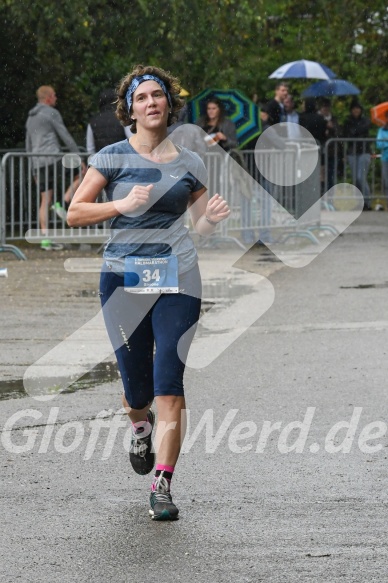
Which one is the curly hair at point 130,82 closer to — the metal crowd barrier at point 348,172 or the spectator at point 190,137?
the spectator at point 190,137

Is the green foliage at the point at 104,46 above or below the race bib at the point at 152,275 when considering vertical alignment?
above

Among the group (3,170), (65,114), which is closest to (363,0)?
(65,114)

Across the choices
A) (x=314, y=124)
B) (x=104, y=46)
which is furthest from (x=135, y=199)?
(x=104, y=46)

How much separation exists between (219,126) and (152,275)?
484 inches

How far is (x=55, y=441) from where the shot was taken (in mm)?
7270

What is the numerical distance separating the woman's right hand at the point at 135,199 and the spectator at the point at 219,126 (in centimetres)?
1215

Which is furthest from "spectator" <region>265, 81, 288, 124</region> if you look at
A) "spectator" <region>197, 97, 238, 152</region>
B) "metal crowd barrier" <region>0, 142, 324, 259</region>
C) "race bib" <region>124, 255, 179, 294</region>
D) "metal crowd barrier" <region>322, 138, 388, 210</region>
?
"race bib" <region>124, 255, 179, 294</region>

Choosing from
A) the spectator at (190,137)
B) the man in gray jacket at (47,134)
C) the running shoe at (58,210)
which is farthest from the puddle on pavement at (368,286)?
the man in gray jacket at (47,134)

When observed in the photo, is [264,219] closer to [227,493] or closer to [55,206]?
[55,206]

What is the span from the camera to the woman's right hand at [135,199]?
5.85m

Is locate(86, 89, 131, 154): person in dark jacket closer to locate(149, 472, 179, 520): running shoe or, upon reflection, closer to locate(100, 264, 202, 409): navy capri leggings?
locate(100, 264, 202, 409): navy capri leggings

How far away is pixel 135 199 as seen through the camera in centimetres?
585

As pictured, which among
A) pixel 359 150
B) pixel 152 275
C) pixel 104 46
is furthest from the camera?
pixel 104 46

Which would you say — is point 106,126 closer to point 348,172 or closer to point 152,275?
point 348,172
